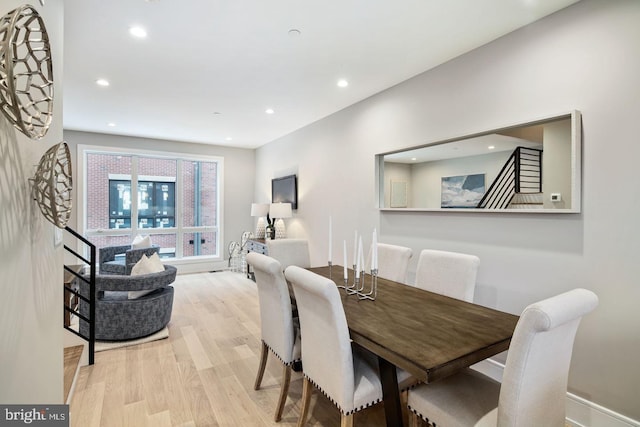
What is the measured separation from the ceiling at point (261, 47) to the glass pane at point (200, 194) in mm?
2343

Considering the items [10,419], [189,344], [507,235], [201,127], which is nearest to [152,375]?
[189,344]

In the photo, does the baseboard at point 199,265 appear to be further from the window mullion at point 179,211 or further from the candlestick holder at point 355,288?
the candlestick holder at point 355,288

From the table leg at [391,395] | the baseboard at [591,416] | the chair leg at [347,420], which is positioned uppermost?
the table leg at [391,395]

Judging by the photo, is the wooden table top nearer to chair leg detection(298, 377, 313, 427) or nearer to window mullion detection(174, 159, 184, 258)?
chair leg detection(298, 377, 313, 427)

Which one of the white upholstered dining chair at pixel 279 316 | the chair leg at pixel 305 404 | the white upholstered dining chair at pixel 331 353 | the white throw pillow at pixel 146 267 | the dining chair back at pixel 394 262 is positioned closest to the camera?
the white upholstered dining chair at pixel 331 353

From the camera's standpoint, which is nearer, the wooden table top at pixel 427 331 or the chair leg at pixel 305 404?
the wooden table top at pixel 427 331

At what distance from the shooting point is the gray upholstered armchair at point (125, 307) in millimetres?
2982

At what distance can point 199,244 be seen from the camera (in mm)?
6582

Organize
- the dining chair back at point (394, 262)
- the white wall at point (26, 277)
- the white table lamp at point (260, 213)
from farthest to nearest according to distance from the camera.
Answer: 1. the white table lamp at point (260, 213)
2. the dining chair back at point (394, 262)
3. the white wall at point (26, 277)

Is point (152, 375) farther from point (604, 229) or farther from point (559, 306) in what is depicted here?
point (604, 229)

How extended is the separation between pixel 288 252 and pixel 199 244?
155 inches

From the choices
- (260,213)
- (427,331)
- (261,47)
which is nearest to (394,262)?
(427,331)

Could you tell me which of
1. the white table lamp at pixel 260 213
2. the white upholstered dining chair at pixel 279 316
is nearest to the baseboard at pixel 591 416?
the white upholstered dining chair at pixel 279 316

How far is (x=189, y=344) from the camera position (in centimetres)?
312
